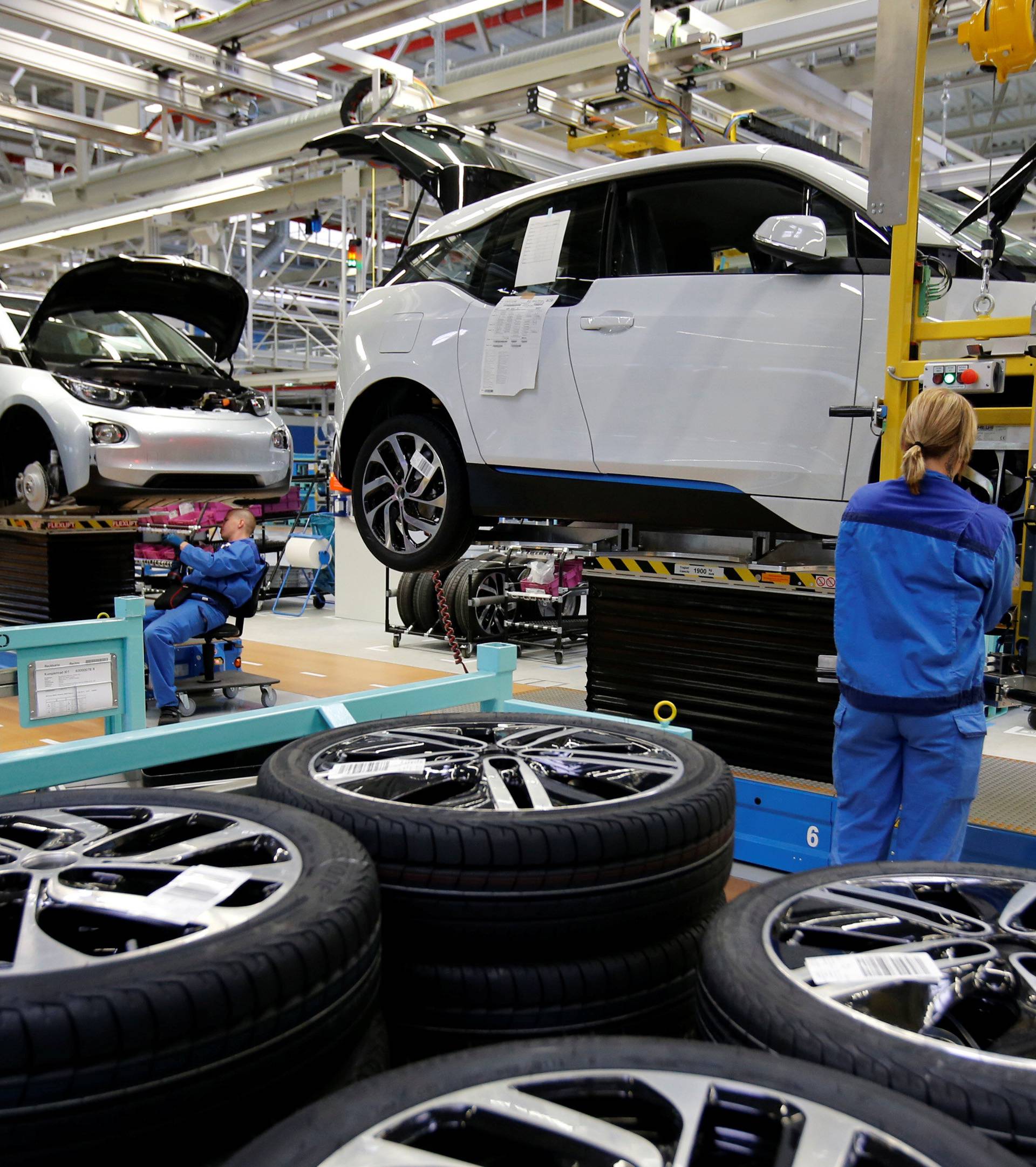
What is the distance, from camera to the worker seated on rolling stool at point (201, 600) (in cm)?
688

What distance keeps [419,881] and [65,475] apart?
6482 millimetres

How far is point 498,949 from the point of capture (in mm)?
1348

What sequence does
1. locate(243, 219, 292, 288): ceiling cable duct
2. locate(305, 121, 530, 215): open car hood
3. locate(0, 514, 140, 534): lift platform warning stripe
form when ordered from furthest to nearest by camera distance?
locate(243, 219, 292, 288): ceiling cable duct, locate(0, 514, 140, 534): lift platform warning stripe, locate(305, 121, 530, 215): open car hood

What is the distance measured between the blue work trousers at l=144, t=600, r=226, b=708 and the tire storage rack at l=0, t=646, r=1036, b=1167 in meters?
5.25

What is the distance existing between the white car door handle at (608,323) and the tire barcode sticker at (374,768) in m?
2.70

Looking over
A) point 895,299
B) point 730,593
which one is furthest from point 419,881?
point 730,593

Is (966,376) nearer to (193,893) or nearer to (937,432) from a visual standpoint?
(937,432)

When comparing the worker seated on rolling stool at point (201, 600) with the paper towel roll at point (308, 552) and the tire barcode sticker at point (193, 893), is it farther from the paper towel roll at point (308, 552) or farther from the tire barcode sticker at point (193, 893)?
the tire barcode sticker at point (193, 893)

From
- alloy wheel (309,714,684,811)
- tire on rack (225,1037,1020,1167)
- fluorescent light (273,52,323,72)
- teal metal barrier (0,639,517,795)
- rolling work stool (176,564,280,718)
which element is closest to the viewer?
tire on rack (225,1037,1020,1167)

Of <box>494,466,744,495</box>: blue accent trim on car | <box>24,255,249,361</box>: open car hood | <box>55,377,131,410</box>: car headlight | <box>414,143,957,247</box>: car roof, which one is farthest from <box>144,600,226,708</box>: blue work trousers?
<box>414,143,957,247</box>: car roof

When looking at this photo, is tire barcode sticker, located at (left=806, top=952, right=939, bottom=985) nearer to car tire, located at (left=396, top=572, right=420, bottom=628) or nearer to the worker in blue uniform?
the worker in blue uniform

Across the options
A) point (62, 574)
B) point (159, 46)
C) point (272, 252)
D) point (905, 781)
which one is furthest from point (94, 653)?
point (272, 252)

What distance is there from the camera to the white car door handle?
4062mm

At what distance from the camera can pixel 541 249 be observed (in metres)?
4.39
